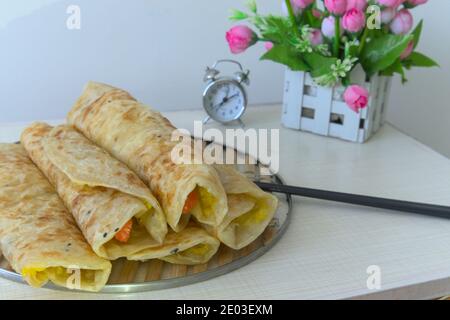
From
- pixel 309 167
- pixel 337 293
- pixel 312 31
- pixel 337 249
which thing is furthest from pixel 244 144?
pixel 337 293

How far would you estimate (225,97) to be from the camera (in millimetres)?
1396

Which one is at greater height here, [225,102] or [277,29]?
[277,29]

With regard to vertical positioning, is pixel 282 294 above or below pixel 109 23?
below

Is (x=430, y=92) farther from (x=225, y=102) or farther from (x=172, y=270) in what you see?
(x=172, y=270)

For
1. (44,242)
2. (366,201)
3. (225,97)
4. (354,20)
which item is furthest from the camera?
(225,97)

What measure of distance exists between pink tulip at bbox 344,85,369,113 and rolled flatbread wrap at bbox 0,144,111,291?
2.22ft

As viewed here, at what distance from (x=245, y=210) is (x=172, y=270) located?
0.48ft

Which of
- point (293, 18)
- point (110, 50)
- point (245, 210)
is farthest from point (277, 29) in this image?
point (245, 210)

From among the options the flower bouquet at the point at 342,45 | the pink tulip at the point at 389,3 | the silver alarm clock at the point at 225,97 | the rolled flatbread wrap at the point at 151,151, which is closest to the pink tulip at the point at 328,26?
the flower bouquet at the point at 342,45

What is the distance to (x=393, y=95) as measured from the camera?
180 cm

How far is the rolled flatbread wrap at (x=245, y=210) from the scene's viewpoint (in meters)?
0.86

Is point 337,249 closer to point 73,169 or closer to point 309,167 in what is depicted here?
point 309,167

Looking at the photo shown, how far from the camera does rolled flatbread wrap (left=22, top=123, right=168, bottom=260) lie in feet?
2.55

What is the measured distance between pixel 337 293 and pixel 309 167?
45cm
